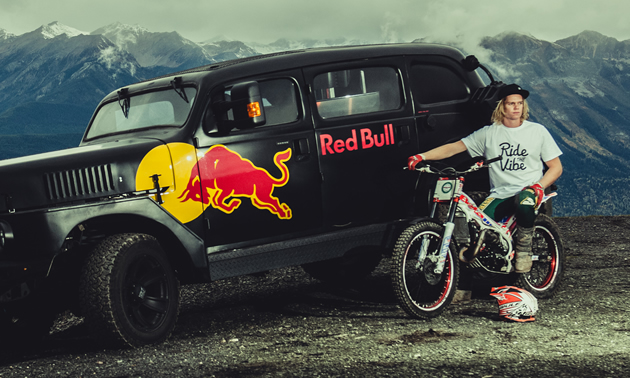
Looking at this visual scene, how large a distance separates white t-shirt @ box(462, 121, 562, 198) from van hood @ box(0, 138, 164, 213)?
2849 millimetres

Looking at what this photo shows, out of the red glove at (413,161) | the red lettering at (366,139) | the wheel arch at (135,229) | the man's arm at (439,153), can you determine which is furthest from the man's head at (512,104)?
the wheel arch at (135,229)

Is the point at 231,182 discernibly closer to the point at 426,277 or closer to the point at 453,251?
the point at 426,277

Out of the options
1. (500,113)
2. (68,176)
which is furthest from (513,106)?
(68,176)

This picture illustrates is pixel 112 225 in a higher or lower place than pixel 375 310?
higher

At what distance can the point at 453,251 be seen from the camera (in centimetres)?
550

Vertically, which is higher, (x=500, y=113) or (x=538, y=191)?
(x=500, y=113)

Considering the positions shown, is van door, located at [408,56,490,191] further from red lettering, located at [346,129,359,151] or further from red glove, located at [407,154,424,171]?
red lettering, located at [346,129,359,151]

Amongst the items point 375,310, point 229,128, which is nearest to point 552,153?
Answer: point 375,310

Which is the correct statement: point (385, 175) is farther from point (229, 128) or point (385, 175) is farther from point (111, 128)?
point (111, 128)

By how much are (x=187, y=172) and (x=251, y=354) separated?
138cm

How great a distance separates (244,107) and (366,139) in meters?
1.20

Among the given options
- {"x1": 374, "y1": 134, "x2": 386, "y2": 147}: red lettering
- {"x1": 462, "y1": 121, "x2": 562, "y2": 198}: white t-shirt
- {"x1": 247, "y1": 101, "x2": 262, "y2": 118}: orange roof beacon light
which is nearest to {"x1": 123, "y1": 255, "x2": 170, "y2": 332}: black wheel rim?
{"x1": 247, "y1": 101, "x2": 262, "y2": 118}: orange roof beacon light

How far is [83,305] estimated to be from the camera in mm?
4617

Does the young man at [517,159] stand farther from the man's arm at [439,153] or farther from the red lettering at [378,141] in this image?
the red lettering at [378,141]
